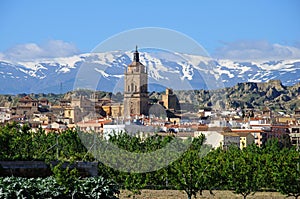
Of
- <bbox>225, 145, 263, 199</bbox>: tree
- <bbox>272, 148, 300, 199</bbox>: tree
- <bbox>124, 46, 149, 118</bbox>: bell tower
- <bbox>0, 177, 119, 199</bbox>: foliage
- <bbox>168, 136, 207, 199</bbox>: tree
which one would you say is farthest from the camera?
<bbox>124, 46, 149, 118</bbox>: bell tower

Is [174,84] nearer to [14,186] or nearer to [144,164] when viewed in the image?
[144,164]

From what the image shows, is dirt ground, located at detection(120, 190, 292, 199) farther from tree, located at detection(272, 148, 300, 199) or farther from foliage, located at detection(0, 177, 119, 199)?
foliage, located at detection(0, 177, 119, 199)

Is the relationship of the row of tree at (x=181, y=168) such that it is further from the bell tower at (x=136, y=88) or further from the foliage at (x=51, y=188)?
the bell tower at (x=136, y=88)

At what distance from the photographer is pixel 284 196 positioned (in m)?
51.8

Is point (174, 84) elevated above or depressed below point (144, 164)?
above

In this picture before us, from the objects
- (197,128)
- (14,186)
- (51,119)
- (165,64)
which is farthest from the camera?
(51,119)

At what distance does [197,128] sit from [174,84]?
111ft

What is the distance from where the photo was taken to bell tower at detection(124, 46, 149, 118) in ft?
253

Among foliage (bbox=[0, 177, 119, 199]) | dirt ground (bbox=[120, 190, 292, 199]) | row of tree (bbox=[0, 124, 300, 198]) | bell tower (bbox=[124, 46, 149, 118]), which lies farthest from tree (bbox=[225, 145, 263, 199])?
bell tower (bbox=[124, 46, 149, 118])

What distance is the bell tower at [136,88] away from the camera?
253 feet

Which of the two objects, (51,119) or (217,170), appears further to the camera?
(51,119)

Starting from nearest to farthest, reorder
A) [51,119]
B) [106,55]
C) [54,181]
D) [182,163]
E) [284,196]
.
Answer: [54,181]
[182,163]
[284,196]
[106,55]
[51,119]

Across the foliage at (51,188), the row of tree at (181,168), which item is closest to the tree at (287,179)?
the row of tree at (181,168)

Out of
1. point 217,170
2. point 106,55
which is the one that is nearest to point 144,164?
point 217,170
